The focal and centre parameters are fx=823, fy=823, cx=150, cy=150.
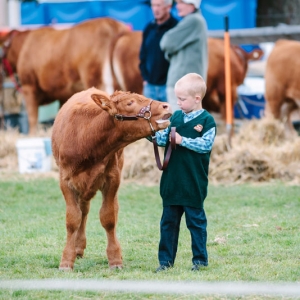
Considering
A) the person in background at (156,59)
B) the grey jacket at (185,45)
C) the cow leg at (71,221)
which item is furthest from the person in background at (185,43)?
the cow leg at (71,221)

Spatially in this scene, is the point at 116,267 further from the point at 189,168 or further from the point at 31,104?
the point at 31,104

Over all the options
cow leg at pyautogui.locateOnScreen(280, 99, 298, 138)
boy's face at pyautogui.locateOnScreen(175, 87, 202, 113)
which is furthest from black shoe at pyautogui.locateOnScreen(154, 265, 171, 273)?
cow leg at pyautogui.locateOnScreen(280, 99, 298, 138)

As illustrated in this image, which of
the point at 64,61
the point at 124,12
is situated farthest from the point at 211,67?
the point at 124,12

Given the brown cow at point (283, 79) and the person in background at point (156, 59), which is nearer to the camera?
the person in background at point (156, 59)

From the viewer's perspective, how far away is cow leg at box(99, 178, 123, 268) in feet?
21.4

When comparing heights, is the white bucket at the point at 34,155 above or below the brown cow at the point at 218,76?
below

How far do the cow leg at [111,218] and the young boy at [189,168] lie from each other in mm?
421

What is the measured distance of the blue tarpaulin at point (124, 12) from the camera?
1766 centimetres

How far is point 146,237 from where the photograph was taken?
7.82 metres

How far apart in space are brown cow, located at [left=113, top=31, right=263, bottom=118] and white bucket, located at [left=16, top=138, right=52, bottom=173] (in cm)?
230

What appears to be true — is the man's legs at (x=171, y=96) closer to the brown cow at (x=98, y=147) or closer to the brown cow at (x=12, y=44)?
the brown cow at (x=98, y=147)

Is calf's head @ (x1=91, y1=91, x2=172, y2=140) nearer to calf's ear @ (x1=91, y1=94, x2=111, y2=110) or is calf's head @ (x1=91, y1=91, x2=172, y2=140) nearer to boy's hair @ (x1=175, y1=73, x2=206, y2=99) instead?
calf's ear @ (x1=91, y1=94, x2=111, y2=110)

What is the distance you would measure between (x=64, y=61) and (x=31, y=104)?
1043mm

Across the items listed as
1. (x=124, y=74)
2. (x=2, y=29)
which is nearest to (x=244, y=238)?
(x=124, y=74)
